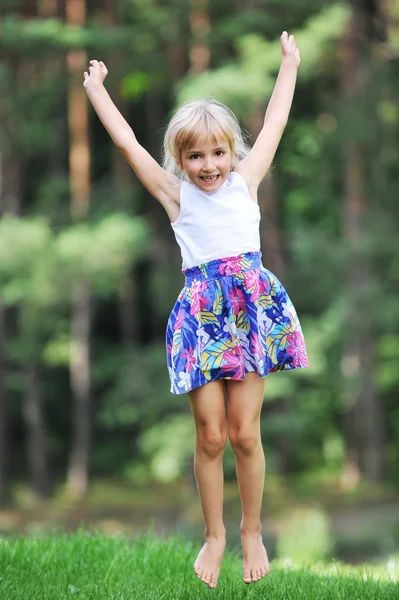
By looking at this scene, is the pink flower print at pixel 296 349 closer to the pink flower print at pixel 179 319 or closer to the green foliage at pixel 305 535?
the pink flower print at pixel 179 319

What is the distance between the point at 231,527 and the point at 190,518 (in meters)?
0.85

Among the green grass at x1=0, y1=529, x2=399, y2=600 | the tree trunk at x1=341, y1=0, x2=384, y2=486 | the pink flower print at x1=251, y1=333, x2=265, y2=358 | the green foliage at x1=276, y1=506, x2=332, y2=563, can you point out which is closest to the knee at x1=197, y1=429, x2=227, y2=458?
the pink flower print at x1=251, y1=333, x2=265, y2=358

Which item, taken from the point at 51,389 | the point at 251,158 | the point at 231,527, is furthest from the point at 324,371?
the point at 251,158

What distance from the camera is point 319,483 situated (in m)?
17.4

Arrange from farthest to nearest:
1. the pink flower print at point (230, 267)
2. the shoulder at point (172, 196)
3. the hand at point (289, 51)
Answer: the hand at point (289, 51), the shoulder at point (172, 196), the pink flower print at point (230, 267)

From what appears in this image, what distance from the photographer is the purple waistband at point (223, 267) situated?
11.7ft

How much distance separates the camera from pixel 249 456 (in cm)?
356

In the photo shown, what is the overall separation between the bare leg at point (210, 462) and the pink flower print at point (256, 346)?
0.57ft

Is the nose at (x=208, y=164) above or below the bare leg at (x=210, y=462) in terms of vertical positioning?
above

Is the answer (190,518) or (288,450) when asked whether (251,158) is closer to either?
(190,518)

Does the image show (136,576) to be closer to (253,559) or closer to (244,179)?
(253,559)

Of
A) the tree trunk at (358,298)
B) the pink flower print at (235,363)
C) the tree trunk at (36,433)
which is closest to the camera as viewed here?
the pink flower print at (235,363)

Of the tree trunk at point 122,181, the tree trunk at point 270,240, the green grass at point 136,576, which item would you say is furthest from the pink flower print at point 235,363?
the tree trunk at point 122,181

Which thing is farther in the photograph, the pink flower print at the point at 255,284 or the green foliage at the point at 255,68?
the green foliage at the point at 255,68
